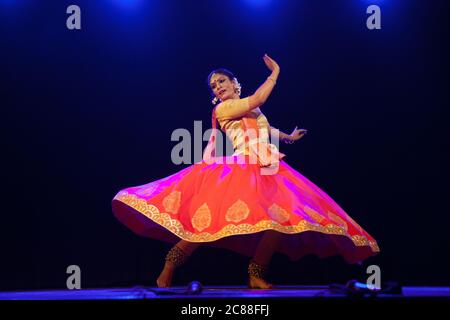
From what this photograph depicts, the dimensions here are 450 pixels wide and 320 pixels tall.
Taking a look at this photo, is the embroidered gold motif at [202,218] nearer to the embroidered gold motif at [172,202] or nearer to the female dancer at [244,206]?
the female dancer at [244,206]

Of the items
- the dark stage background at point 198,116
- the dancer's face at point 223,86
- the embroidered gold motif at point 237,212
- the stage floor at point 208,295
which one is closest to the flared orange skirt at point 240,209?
the embroidered gold motif at point 237,212

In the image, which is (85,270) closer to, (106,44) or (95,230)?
(95,230)

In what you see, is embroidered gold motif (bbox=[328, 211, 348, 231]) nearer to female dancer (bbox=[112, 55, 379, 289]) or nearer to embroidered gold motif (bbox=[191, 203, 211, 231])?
female dancer (bbox=[112, 55, 379, 289])

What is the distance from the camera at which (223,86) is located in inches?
151

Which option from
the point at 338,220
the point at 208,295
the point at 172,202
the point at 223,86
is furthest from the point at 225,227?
the point at 223,86

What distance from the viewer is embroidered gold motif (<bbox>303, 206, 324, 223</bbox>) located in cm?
330

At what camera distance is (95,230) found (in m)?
4.56

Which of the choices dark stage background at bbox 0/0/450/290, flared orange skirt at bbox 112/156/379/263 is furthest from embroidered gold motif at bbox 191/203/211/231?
dark stage background at bbox 0/0/450/290

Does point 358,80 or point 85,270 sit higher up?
point 358,80

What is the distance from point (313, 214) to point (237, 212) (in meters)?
0.39

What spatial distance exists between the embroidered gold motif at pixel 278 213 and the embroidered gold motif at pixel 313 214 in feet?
0.39
